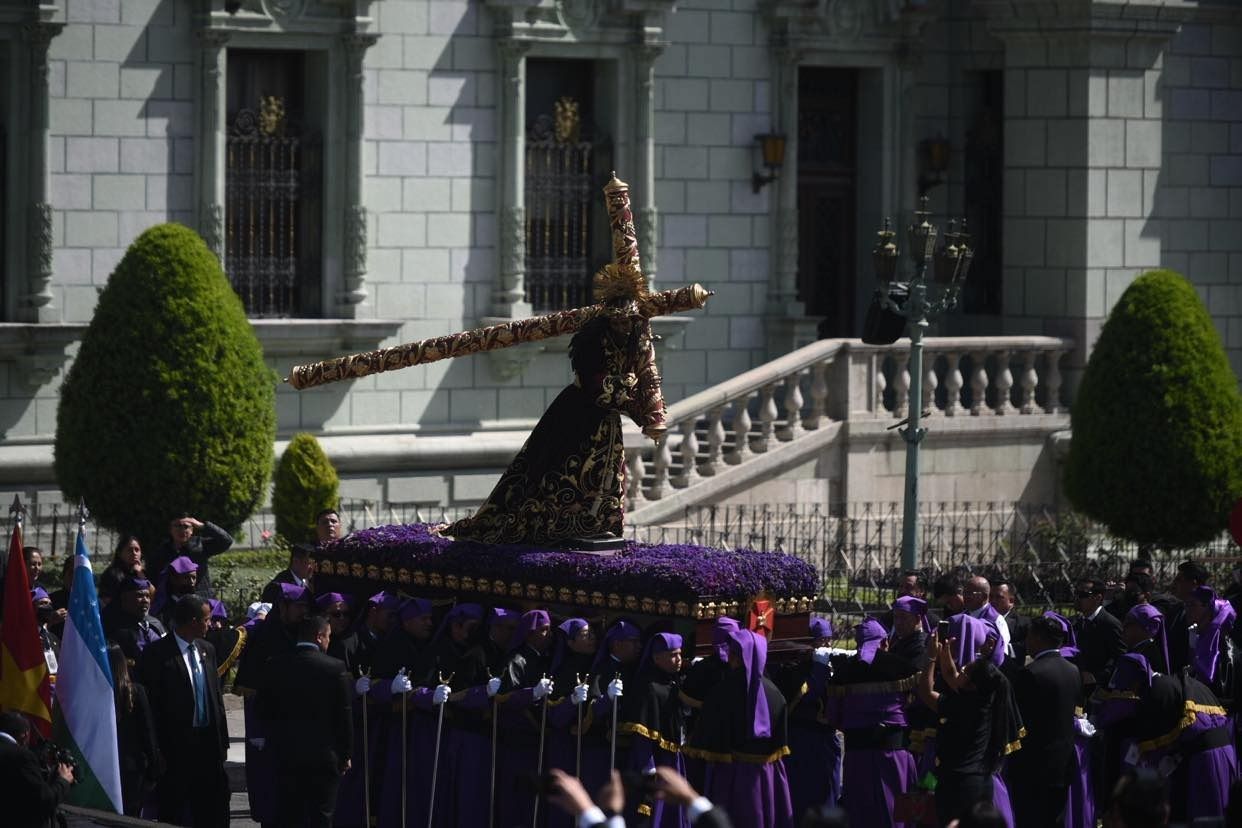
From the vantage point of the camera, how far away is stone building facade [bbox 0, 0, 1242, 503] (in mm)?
22812

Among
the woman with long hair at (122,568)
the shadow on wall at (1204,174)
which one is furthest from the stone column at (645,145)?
the woman with long hair at (122,568)

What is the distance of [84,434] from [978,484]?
846 cm

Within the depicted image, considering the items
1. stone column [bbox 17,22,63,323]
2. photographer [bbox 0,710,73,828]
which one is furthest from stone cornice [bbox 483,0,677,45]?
photographer [bbox 0,710,73,828]

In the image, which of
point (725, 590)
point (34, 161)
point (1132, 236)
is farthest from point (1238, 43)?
point (725, 590)

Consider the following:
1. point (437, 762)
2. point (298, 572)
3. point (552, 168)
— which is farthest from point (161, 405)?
point (437, 762)

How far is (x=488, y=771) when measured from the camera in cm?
1407

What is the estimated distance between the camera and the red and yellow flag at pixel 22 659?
13273 mm

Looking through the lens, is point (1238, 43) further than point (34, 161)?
Yes

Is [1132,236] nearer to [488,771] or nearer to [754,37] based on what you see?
[754,37]

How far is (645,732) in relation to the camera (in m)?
13.3

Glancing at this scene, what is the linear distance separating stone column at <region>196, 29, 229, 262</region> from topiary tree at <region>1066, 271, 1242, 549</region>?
7412mm

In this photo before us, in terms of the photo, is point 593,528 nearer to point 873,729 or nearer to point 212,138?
point 873,729

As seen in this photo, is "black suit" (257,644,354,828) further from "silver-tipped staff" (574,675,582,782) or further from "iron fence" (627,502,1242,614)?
"iron fence" (627,502,1242,614)

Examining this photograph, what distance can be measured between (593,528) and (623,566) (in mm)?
696
